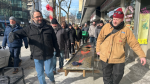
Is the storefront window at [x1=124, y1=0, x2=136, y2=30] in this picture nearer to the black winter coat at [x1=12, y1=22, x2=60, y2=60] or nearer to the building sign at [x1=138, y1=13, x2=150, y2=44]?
the building sign at [x1=138, y1=13, x2=150, y2=44]

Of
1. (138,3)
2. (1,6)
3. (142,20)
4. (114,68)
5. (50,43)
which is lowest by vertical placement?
(114,68)

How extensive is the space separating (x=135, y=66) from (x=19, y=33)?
4341 millimetres

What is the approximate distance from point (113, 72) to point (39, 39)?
1885 mm

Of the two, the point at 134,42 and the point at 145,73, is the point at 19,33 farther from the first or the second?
the point at 145,73

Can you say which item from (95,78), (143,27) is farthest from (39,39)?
(143,27)

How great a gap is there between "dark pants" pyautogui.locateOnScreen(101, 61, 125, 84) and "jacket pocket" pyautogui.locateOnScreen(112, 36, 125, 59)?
0.23 metres

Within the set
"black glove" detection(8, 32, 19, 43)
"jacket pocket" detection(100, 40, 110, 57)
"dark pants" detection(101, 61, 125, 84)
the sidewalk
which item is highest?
"black glove" detection(8, 32, 19, 43)

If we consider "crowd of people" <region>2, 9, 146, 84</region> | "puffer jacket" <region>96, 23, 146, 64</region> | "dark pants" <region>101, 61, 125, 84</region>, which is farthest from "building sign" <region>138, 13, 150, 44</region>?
"dark pants" <region>101, 61, 125, 84</region>

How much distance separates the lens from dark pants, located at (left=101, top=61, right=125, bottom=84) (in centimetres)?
254

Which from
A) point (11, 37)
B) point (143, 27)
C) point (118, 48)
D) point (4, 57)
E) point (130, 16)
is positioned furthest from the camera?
point (130, 16)

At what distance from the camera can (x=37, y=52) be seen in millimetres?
2615

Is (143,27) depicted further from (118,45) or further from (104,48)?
(104,48)

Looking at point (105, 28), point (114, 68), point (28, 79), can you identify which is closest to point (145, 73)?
point (114, 68)

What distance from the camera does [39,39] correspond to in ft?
8.45
